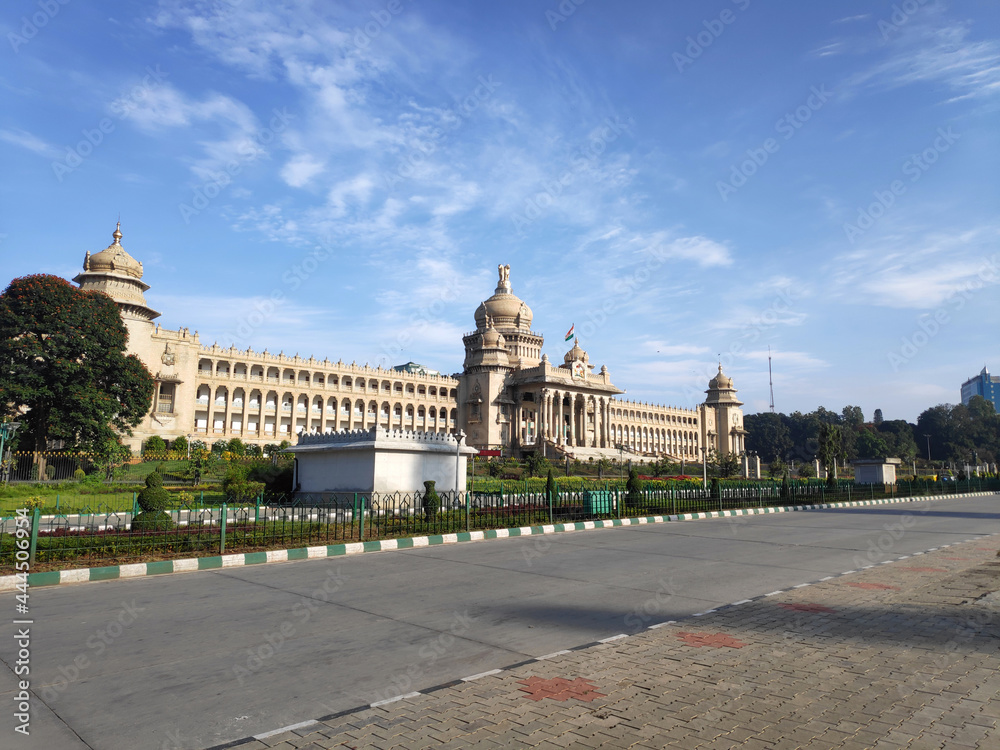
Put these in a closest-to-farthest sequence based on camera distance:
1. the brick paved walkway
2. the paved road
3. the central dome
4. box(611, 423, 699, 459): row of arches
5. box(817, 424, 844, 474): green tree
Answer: the brick paved walkway, the paved road, box(817, 424, 844, 474): green tree, the central dome, box(611, 423, 699, 459): row of arches

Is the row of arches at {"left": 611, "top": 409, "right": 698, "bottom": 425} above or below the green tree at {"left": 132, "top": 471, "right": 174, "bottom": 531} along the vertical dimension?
above

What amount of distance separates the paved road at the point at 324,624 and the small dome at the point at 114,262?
46408mm

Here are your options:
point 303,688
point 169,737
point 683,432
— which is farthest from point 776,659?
point 683,432

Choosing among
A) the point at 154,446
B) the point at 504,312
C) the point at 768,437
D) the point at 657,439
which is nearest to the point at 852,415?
the point at 768,437

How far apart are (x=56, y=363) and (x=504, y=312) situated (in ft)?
171

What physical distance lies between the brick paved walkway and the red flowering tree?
34999mm

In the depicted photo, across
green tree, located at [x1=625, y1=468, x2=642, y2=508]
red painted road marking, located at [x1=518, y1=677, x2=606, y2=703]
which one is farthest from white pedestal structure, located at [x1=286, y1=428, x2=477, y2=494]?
red painted road marking, located at [x1=518, y1=677, x2=606, y2=703]

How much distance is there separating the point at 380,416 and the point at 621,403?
115 feet

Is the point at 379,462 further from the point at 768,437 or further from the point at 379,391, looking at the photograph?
the point at 768,437

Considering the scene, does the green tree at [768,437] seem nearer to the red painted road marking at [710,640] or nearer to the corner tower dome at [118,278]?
the corner tower dome at [118,278]

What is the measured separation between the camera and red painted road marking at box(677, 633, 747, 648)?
617 centimetres

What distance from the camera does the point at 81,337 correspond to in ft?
117

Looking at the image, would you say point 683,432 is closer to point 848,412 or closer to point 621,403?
point 621,403

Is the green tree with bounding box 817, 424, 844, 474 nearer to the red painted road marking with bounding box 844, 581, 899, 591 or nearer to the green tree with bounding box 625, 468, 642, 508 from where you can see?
the green tree with bounding box 625, 468, 642, 508
